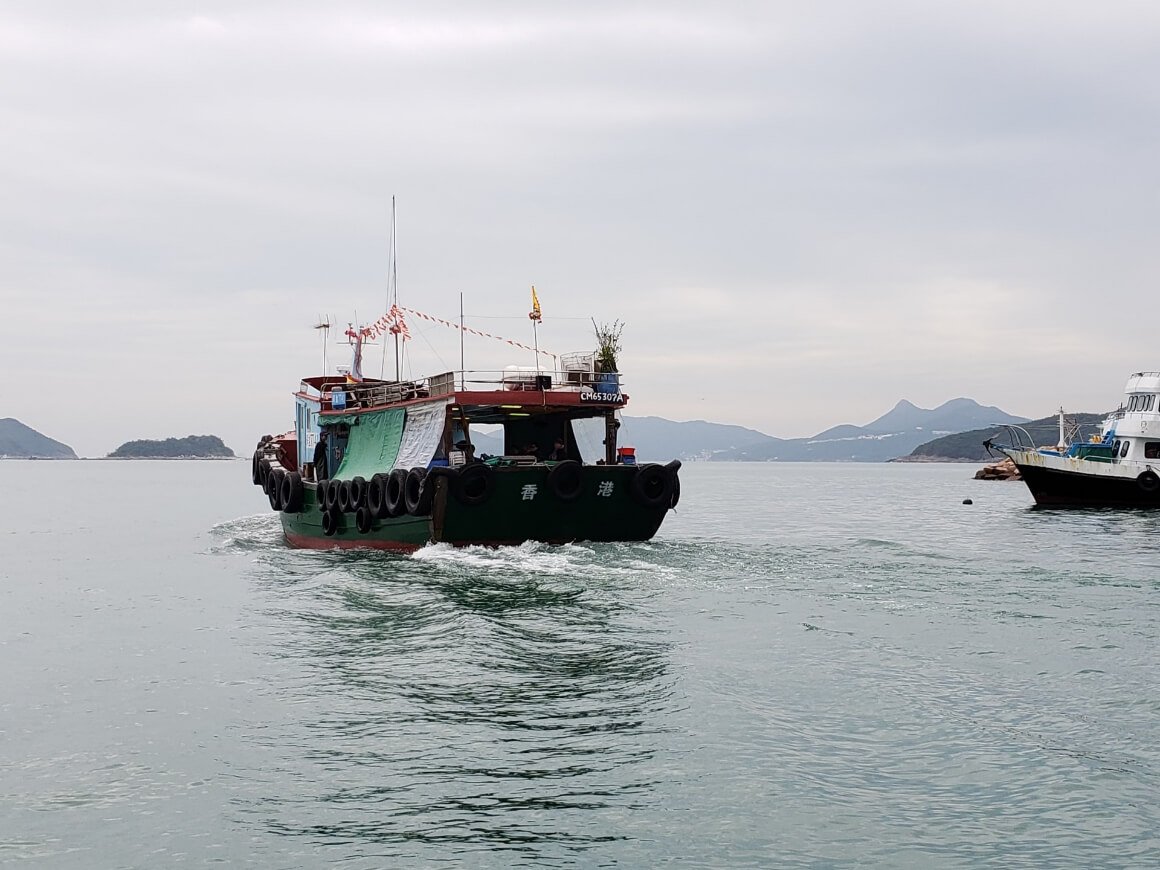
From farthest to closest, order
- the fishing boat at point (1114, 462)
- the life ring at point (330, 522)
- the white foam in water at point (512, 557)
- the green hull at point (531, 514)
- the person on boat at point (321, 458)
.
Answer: the fishing boat at point (1114, 462) → the person on boat at point (321, 458) → the life ring at point (330, 522) → the green hull at point (531, 514) → the white foam in water at point (512, 557)

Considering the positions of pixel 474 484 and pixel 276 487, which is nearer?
pixel 474 484

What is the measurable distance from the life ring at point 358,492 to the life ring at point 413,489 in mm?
2497

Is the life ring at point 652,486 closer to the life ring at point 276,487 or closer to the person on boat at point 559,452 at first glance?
the person on boat at point 559,452

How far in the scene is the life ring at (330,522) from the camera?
2855 cm

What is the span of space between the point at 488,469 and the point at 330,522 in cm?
736

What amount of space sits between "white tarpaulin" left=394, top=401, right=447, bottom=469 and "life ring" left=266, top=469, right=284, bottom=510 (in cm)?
857

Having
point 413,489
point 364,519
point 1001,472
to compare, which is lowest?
point 1001,472

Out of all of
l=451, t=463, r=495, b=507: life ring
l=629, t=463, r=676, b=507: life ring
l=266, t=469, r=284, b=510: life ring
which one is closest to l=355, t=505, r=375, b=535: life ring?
l=451, t=463, r=495, b=507: life ring

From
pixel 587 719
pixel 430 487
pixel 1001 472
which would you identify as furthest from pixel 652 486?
pixel 1001 472

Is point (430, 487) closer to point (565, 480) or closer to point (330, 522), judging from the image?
point (565, 480)

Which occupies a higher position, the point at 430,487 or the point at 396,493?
the point at 430,487

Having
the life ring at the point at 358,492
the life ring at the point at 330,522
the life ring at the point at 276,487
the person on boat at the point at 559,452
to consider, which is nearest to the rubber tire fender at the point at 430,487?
the life ring at the point at 358,492

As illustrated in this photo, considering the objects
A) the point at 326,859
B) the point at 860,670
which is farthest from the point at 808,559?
the point at 326,859

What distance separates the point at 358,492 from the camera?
27203 mm
